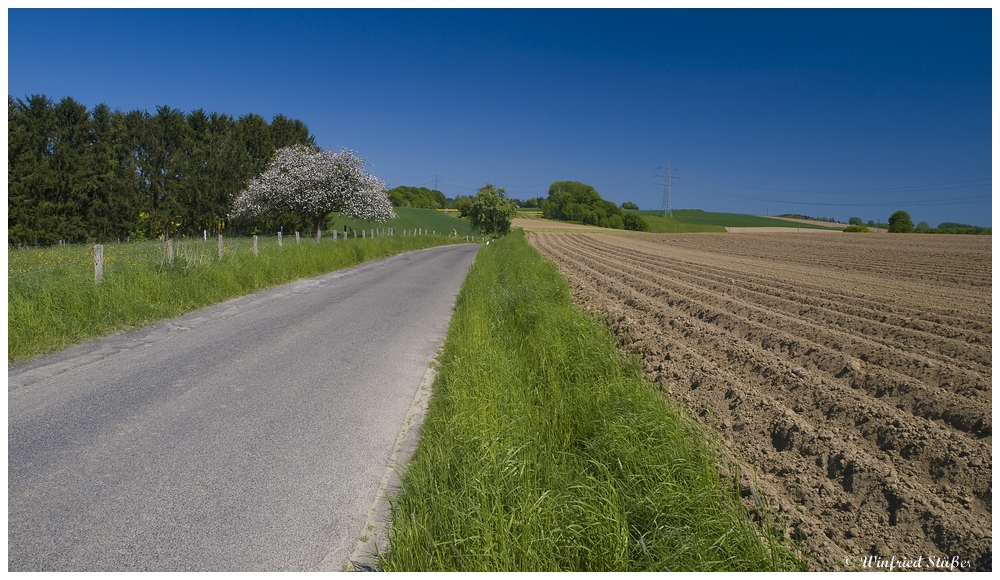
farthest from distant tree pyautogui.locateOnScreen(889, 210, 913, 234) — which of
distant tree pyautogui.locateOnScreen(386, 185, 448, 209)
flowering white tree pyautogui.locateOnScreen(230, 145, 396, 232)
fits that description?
distant tree pyautogui.locateOnScreen(386, 185, 448, 209)

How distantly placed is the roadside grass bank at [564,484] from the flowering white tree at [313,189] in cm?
3716

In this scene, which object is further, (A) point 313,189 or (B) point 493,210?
(B) point 493,210

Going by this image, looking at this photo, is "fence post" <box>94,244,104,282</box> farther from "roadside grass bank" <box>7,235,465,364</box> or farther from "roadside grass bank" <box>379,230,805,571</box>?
"roadside grass bank" <box>379,230,805,571</box>

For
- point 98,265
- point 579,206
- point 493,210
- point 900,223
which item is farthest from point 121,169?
point 579,206

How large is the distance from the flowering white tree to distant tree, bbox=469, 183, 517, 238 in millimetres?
26338

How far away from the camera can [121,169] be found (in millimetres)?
37219

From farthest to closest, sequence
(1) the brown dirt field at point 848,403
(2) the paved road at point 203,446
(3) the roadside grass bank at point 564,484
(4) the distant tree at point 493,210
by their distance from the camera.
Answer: (4) the distant tree at point 493,210 < (1) the brown dirt field at point 848,403 < (2) the paved road at point 203,446 < (3) the roadside grass bank at point 564,484

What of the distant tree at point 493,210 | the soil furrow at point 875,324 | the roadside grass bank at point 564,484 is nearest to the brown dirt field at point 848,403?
the soil furrow at point 875,324

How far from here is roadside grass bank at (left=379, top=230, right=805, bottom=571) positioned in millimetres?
3104

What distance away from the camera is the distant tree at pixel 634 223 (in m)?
94.3

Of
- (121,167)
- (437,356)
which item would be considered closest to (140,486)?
(437,356)

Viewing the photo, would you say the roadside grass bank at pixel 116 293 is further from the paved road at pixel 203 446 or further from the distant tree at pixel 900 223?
the distant tree at pixel 900 223

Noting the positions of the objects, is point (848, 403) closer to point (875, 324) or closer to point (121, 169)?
point (875, 324)

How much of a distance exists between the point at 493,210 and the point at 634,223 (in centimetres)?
3378
